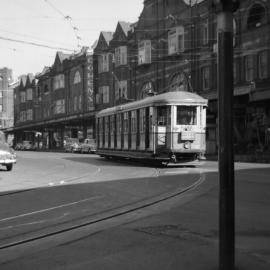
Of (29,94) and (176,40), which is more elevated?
(176,40)

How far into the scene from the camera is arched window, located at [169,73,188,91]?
45.2 m

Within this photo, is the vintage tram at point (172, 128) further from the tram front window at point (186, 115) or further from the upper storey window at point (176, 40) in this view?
the upper storey window at point (176, 40)

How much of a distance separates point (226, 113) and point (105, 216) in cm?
585

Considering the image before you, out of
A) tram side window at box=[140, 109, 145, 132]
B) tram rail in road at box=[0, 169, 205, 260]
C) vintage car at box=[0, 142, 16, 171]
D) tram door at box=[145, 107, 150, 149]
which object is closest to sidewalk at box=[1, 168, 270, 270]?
tram rail in road at box=[0, 169, 205, 260]

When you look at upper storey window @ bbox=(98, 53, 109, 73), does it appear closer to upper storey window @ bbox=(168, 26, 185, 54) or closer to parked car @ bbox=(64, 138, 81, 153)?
parked car @ bbox=(64, 138, 81, 153)

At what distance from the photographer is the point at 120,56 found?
57844 mm

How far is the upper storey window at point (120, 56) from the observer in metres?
57.3

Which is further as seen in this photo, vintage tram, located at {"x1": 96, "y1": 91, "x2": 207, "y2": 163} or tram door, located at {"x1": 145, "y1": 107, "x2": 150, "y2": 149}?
tram door, located at {"x1": 145, "y1": 107, "x2": 150, "y2": 149}

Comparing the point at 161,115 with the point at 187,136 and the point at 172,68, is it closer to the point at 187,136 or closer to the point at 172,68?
the point at 187,136

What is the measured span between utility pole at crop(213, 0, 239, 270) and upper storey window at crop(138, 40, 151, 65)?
4644cm

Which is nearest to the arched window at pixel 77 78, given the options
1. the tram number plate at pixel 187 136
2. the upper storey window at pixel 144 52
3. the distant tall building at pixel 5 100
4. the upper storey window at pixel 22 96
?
the upper storey window at pixel 144 52

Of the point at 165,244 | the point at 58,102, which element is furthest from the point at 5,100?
the point at 165,244

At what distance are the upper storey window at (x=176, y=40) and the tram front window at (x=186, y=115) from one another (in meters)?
21.6

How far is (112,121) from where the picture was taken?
3091 cm
